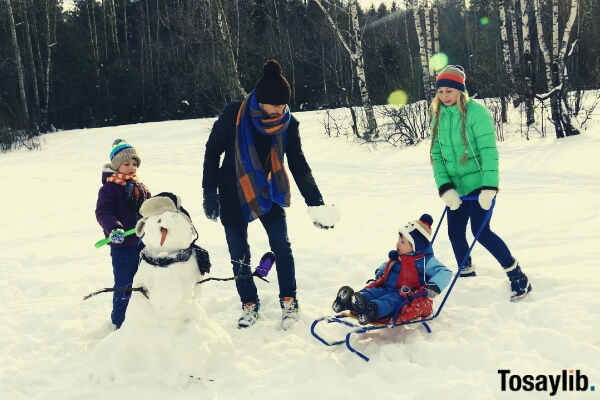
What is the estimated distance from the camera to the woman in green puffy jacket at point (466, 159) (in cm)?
354

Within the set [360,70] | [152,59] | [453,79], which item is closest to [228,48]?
[360,70]

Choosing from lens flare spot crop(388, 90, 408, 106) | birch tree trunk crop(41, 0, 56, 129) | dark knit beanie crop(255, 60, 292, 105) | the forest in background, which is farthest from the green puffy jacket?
birch tree trunk crop(41, 0, 56, 129)

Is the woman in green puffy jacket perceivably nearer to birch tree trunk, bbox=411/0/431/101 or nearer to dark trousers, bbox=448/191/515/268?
dark trousers, bbox=448/191/515/268

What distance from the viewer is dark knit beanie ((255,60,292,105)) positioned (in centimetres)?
325

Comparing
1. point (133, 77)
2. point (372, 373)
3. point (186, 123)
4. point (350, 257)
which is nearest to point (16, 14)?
point (133, 77)

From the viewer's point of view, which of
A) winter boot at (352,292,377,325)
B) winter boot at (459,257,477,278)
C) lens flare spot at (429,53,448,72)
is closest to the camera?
winter boot at (352,292,377,325)

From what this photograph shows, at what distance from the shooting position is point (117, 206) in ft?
11.3

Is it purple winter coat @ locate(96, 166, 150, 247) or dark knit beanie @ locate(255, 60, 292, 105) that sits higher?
dark knit beanie @ locate(255, 60, 292, 105)

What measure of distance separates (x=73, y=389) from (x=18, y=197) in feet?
25.1

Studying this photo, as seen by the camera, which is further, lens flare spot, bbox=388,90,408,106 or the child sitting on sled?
lens flare spot, bbox=388,90,408,106

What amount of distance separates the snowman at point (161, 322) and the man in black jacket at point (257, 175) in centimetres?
48

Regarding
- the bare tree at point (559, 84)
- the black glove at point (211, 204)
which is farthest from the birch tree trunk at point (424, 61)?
the black glove at point (211, 204)

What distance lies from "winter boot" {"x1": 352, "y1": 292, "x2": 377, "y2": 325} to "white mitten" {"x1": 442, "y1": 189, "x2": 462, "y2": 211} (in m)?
1.04

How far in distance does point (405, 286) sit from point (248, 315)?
1164mm
